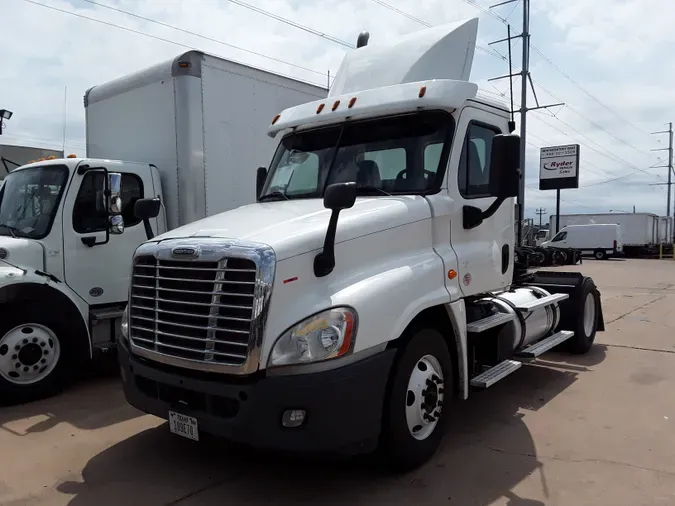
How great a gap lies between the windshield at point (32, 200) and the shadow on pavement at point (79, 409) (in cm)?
175

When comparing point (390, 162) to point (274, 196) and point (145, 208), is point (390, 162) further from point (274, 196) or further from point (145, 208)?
point (145, 208)

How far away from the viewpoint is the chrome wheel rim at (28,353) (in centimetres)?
589

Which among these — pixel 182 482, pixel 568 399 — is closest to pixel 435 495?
pixel 182 482

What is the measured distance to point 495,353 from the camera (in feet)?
17.8

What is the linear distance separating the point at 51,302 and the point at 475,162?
4.47 m

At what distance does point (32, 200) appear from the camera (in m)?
6.60

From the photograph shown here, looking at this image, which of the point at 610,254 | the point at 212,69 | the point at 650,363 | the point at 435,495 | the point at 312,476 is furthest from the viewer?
the point at 610,254

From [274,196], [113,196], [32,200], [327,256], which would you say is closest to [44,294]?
[32,200]

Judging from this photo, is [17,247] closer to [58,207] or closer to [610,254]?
[58,207]

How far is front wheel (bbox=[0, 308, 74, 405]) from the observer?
5871 mm

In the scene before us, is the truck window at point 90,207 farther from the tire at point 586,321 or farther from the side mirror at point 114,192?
the tire at point 586,321

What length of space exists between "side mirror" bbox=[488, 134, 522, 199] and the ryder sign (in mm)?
33755

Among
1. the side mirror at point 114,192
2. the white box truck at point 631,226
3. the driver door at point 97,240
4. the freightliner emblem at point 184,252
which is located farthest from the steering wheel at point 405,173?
the white box truck at point 631,226

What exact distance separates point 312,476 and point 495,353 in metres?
2.15
